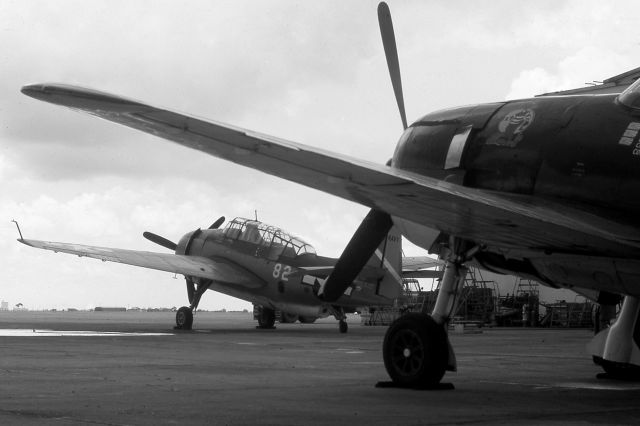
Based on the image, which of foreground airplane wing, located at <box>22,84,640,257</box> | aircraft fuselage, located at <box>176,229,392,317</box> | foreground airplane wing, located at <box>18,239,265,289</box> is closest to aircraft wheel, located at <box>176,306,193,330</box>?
foreground airplane wing, located at <box>18,239,265,289</box>

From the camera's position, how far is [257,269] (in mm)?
31078

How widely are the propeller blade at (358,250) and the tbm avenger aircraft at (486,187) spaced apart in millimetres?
14

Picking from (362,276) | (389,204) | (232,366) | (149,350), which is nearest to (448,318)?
(389,204)

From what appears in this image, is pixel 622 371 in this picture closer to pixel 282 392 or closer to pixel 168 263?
pixel 282 392

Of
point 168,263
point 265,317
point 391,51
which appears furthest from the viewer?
point 265,317

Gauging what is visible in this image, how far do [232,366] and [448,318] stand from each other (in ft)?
13.4

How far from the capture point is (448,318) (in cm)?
966

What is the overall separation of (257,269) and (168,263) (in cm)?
297

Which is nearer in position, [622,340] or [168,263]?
[622,340]

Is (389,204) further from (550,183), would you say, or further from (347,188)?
(550,183)

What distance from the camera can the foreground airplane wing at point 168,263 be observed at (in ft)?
99.7

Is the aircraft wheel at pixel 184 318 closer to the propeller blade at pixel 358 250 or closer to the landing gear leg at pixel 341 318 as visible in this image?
the landing gear leg at pixel 341 318

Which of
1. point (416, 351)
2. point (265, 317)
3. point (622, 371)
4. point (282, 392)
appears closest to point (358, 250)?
A: point (416, 351)

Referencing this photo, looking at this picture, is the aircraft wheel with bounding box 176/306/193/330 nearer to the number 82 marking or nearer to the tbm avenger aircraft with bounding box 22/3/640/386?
the number 82 marking
